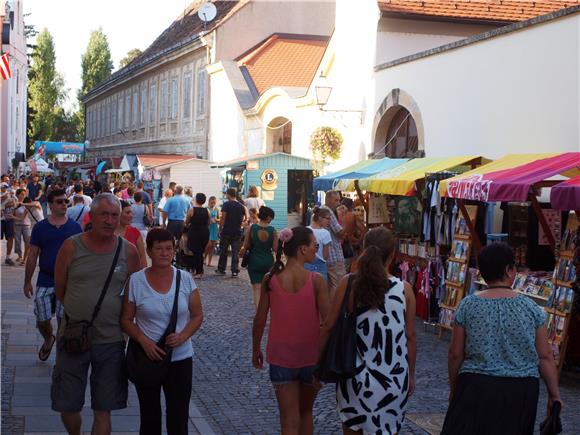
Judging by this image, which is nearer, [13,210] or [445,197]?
[445,197]

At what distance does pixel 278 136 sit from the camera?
2892 cm

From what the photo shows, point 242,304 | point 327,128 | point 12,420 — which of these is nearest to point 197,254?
point 242,304

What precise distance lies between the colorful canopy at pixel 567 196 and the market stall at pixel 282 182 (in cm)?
1511

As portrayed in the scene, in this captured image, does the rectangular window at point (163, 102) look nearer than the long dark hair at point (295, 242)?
No

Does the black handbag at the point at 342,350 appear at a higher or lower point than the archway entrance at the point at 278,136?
lower

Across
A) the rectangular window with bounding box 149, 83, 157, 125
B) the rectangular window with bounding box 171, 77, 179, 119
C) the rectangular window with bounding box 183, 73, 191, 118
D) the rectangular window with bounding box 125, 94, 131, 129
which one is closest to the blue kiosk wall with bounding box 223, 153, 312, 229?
the rectangular window with bounding box 183, 73, 191, 118

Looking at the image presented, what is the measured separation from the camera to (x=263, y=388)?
9102 millimetres

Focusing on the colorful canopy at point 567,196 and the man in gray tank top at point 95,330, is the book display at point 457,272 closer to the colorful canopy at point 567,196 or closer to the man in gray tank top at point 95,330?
the colorful canopy at point 567,196

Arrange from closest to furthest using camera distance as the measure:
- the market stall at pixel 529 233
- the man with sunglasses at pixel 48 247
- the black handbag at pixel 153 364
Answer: the black handbag at pixel 153 364 < the man with sunglasses at pixel 48 247 < the market stall at pixel 529 233

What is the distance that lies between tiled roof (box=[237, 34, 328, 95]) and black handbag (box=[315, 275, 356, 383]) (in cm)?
2731

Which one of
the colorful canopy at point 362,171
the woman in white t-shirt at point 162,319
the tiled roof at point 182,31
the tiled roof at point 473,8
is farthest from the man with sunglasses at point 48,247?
the tiled roof at point 182,31

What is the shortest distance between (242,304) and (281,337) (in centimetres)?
919

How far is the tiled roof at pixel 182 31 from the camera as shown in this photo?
36.9m

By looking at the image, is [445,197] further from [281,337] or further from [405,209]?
[281,337]
